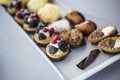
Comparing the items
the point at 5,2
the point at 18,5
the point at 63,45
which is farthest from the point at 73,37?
the point at 5,2

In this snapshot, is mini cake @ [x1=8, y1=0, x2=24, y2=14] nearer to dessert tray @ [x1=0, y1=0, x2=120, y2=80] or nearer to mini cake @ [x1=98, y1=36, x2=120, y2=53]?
dessert tray @ [x1=0, y1=0, x2=120, y2=80]

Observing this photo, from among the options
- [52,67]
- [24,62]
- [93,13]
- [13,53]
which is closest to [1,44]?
[13,53]

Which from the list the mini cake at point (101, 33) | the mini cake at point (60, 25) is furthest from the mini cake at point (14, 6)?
the mini cake at point (101, 33)

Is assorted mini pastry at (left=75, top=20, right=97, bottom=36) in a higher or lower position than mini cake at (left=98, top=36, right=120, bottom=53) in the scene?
lower

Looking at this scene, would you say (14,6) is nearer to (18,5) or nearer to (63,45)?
(18,5)

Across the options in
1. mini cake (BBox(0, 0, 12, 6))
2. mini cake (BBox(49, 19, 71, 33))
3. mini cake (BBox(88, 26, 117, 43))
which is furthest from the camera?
mini cake (BBox(0, 0, 12, 6))

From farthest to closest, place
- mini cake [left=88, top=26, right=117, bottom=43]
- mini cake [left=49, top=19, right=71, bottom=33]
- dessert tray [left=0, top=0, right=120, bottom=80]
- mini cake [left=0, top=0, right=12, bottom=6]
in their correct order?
mini cake [left=0, top=0, right=12, bottom=6], mini cake [left=49, top=19, right=71, bottom=33], mini cake [left=88, top=26, right=117, bottom=43], dessert tray [left=0, top=0, right=120, bottom=80]

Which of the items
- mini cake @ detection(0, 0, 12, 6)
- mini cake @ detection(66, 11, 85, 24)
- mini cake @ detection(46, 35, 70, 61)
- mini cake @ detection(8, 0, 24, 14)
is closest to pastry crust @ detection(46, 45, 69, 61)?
mini cake @ detection(46, 35, 70, 61)
